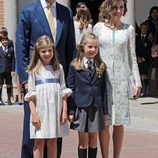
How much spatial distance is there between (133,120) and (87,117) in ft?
19.4

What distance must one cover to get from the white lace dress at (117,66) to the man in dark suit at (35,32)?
0.76 m

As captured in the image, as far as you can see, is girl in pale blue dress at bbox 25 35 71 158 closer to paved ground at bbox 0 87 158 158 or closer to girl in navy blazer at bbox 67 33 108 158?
girl in navy blazer at bbox 67 33 108 158

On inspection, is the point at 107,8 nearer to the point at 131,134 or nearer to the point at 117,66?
the point at 117,66

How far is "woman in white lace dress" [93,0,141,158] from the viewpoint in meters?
7.15

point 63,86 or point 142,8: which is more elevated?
point 142,8

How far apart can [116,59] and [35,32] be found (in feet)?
4.17

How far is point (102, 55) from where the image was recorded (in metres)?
7.22

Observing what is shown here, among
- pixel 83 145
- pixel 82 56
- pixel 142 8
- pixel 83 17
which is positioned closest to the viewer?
pixel 82 56

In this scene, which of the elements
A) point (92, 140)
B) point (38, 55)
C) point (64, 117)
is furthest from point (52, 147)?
point (38, 55)

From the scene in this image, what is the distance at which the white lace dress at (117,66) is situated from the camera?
23.5ft

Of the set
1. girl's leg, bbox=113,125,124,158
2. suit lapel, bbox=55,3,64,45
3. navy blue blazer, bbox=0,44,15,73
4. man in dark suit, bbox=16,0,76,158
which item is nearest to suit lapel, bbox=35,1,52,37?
man in dark suit, bbox=16,0,76,158

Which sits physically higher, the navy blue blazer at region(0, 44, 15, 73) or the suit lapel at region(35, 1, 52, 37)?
the suit lapel at region(35, 1, 52, 37)

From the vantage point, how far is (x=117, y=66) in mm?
7168

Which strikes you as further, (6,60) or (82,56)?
(6,60)
